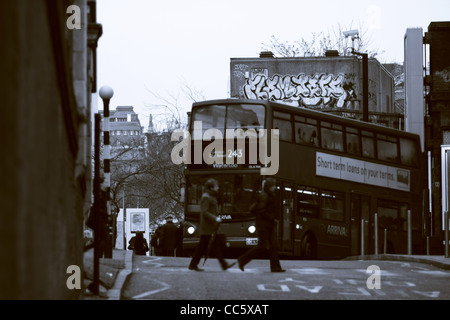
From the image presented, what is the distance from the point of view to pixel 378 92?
Answer: 64.1 metres

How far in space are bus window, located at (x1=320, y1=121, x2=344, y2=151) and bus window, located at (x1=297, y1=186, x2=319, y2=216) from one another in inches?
59.0

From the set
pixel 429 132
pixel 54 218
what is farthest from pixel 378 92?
pixel 54 218

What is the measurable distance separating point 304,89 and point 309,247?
32.9 meters

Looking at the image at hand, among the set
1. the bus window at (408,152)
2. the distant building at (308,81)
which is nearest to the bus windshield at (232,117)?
the bus window at (408,152)

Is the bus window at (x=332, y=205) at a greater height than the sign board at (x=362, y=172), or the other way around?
the sign board at (x=362, y=172)

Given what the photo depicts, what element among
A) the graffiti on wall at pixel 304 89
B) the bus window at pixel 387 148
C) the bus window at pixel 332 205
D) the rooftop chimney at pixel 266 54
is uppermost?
the rooftop chimney at pixel 266 54

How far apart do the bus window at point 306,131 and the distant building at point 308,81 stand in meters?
30.4

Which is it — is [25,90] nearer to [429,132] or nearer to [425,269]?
[425,269]

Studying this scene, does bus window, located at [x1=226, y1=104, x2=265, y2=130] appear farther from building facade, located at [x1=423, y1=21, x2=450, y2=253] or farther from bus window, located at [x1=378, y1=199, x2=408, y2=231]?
building facade, located at [x1=423, y1=21, x2=450, y2=253]

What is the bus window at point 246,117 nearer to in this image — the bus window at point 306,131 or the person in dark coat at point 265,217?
the bus window at point 306,131

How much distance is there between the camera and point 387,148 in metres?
33.8

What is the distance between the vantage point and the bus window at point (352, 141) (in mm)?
32062
